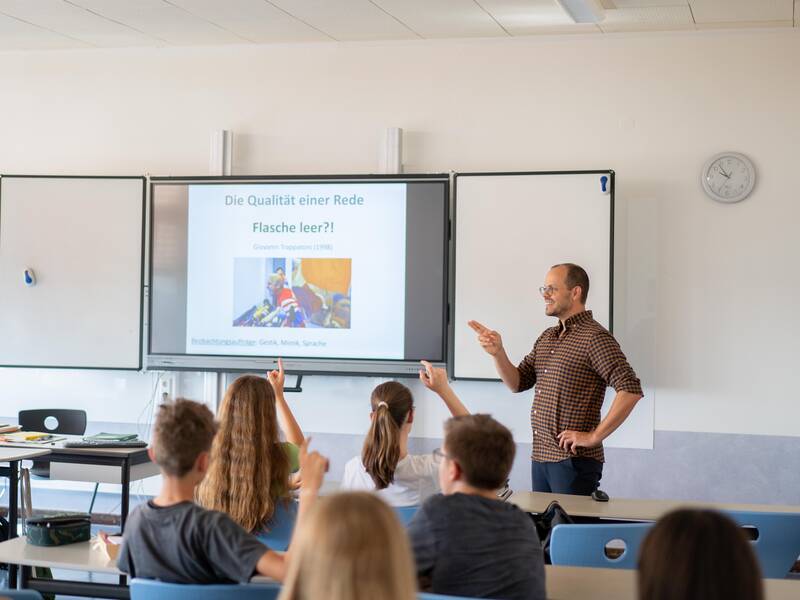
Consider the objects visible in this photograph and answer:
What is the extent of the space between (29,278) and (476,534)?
5.25 meters

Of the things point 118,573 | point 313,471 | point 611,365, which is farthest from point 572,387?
point 313,471

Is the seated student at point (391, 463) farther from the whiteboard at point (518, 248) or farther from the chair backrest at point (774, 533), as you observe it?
the whiteboard at point (518, 248)

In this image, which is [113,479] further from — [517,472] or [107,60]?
[107,60]

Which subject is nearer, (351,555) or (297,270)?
(351,555)

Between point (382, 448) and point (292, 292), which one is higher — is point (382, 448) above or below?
below

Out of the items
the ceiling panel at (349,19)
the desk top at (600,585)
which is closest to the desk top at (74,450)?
the ceiling panel at (349,19)

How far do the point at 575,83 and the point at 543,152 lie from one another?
0.45 m

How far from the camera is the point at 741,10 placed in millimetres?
5383

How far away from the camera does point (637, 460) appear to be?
19.4 ft

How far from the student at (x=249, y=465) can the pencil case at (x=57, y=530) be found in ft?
1.89

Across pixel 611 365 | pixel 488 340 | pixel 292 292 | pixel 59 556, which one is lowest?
pixel 59 556

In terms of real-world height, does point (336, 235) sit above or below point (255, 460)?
above

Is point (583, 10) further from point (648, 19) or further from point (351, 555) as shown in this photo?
point (351, 555)

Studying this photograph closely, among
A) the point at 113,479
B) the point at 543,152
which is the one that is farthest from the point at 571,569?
the point at 543,152
